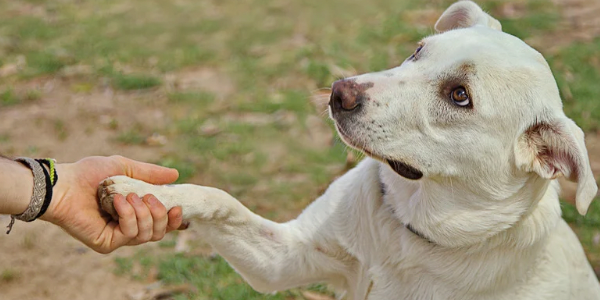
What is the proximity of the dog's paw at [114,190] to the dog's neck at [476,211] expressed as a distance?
1084 millimetres

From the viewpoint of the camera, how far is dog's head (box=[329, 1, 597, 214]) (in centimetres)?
294

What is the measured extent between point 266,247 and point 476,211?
3.13 feet

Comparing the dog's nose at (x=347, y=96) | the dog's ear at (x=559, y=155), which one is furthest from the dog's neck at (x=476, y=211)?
the dog's nose at (x=347, y=96)

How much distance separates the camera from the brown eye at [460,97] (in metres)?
2.98

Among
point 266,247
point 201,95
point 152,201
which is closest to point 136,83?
point 201,95

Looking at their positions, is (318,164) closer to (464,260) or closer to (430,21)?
(464,260)

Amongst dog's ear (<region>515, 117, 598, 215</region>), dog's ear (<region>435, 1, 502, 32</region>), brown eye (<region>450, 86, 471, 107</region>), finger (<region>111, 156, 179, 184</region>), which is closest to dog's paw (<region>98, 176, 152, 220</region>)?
finger (<region>111, 156, 179, 184</region>)

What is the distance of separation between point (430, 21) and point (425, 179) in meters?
4.91

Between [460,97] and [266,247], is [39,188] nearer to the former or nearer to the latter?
[266,247]

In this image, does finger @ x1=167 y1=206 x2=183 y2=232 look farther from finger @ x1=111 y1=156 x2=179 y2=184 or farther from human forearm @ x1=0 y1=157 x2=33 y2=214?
human forearm @ x1=0 y1=157 x2=33 y2=214

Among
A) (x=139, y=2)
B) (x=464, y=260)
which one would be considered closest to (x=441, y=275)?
(x=464, y=260)

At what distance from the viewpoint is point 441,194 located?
318cm

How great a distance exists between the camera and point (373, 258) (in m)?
3.38

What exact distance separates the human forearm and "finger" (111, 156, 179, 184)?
392 mm
